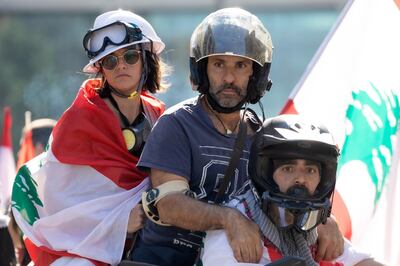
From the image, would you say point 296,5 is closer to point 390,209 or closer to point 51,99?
point 51,99

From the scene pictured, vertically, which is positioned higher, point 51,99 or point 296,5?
point 296,5

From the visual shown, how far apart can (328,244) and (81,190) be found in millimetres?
1593

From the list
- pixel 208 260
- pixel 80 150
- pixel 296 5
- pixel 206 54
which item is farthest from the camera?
pixel 296 5

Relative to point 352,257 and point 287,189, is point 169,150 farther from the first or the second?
point 352,257

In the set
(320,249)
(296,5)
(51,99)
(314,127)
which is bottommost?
(51,99)

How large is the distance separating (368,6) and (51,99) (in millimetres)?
16596

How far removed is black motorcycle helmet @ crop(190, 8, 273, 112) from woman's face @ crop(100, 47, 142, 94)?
2.76ft

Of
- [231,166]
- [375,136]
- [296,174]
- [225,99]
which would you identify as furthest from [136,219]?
[375,136]

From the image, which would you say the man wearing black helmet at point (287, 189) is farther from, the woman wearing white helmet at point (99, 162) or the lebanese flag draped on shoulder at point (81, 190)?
the lebanese flag draped on shoulder at point (81, 190)

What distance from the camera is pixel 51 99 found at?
23.5m

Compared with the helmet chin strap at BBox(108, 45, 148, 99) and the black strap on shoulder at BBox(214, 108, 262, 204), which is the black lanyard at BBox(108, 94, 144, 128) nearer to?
the helmet chin strap at BBox(108, 45, 148, 99)

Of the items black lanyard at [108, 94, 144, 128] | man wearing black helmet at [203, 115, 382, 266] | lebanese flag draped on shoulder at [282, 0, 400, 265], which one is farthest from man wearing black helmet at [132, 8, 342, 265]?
lebanese flag draped on shoulder at [282, 0, 400, 265]

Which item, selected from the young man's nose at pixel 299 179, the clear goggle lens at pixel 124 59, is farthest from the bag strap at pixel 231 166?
the clear goggle lens at pixel 124 59

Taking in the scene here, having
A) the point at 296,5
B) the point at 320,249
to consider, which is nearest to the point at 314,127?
the point at 320,249
